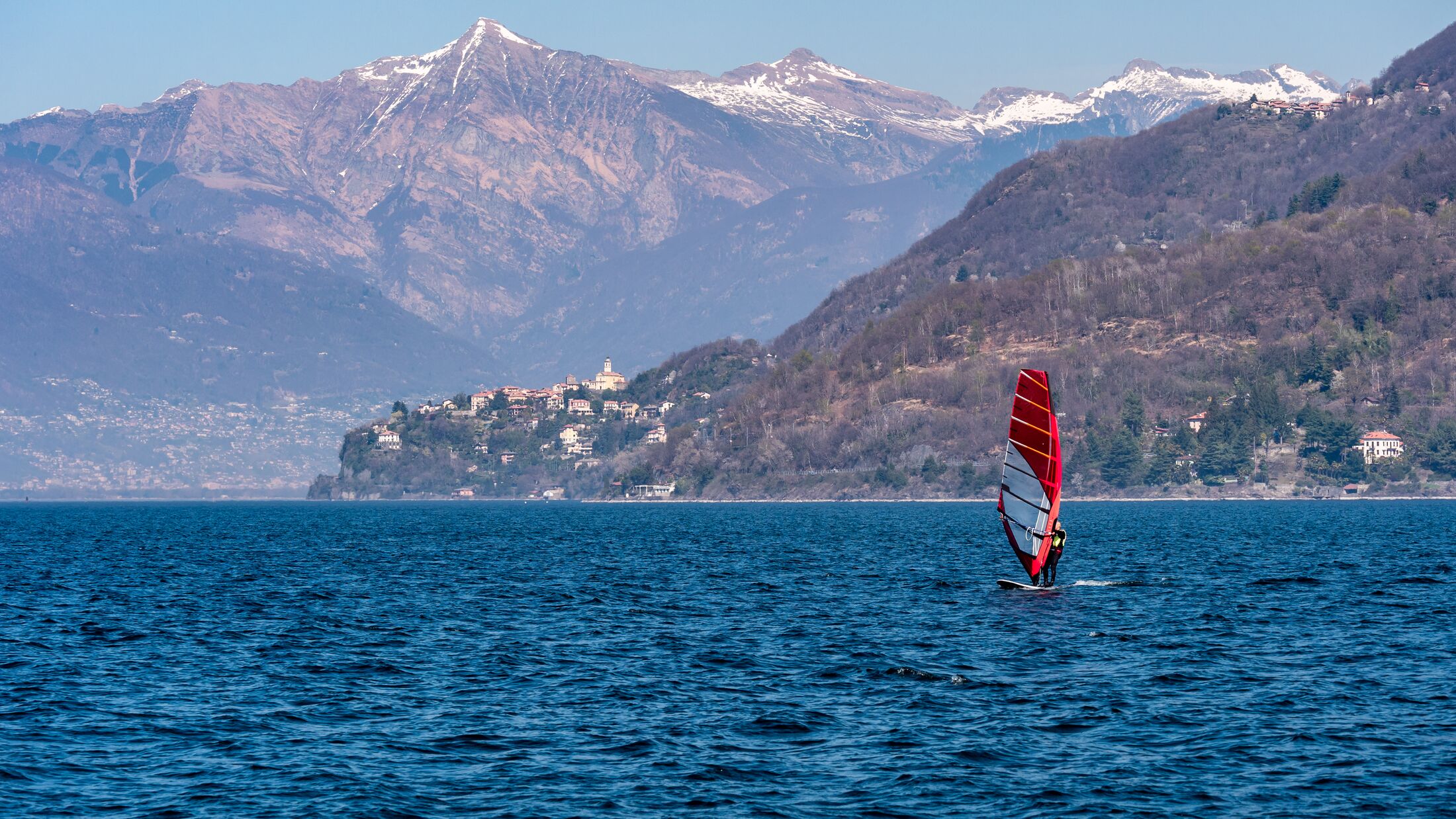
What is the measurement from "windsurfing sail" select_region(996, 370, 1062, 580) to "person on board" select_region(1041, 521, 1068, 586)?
54 centimetres

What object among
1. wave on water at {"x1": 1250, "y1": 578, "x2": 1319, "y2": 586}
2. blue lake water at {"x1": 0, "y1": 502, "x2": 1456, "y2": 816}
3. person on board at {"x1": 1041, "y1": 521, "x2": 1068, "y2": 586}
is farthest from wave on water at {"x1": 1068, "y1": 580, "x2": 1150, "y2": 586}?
wave on water at {"x1": 1250, "y1": 578, "x2": 1319, "y2": 586}

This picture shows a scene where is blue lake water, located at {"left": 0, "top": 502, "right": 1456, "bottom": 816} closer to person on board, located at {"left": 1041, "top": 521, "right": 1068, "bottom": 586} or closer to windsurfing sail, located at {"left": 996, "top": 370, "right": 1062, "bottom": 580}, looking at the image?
person on board, located at {"left": 1041, "top": 521, "right": 1068, "bottom": 586}

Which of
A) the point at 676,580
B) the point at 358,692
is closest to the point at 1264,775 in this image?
the point at 358,692

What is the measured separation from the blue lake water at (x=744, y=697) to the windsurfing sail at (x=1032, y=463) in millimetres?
4070

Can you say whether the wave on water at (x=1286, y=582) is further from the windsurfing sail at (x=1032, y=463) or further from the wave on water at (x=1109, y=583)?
the windsurfing sail at (x=1032, y=463)

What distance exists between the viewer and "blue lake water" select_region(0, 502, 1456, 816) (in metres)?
40.3

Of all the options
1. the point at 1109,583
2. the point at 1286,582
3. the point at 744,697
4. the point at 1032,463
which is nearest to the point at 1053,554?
the point at 1032,463

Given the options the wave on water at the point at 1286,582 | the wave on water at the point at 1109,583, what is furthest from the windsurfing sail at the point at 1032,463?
the wave on water at the point at 1286,582

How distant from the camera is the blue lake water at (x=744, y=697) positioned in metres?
40.3

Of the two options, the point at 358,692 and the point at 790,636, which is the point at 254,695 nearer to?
the point at 358,692

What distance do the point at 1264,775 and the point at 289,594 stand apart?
212 ft

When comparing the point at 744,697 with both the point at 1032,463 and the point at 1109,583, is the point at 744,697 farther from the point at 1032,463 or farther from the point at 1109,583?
the point at 1109,583

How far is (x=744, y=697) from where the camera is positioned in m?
52.6

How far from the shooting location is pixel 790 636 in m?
67.8
